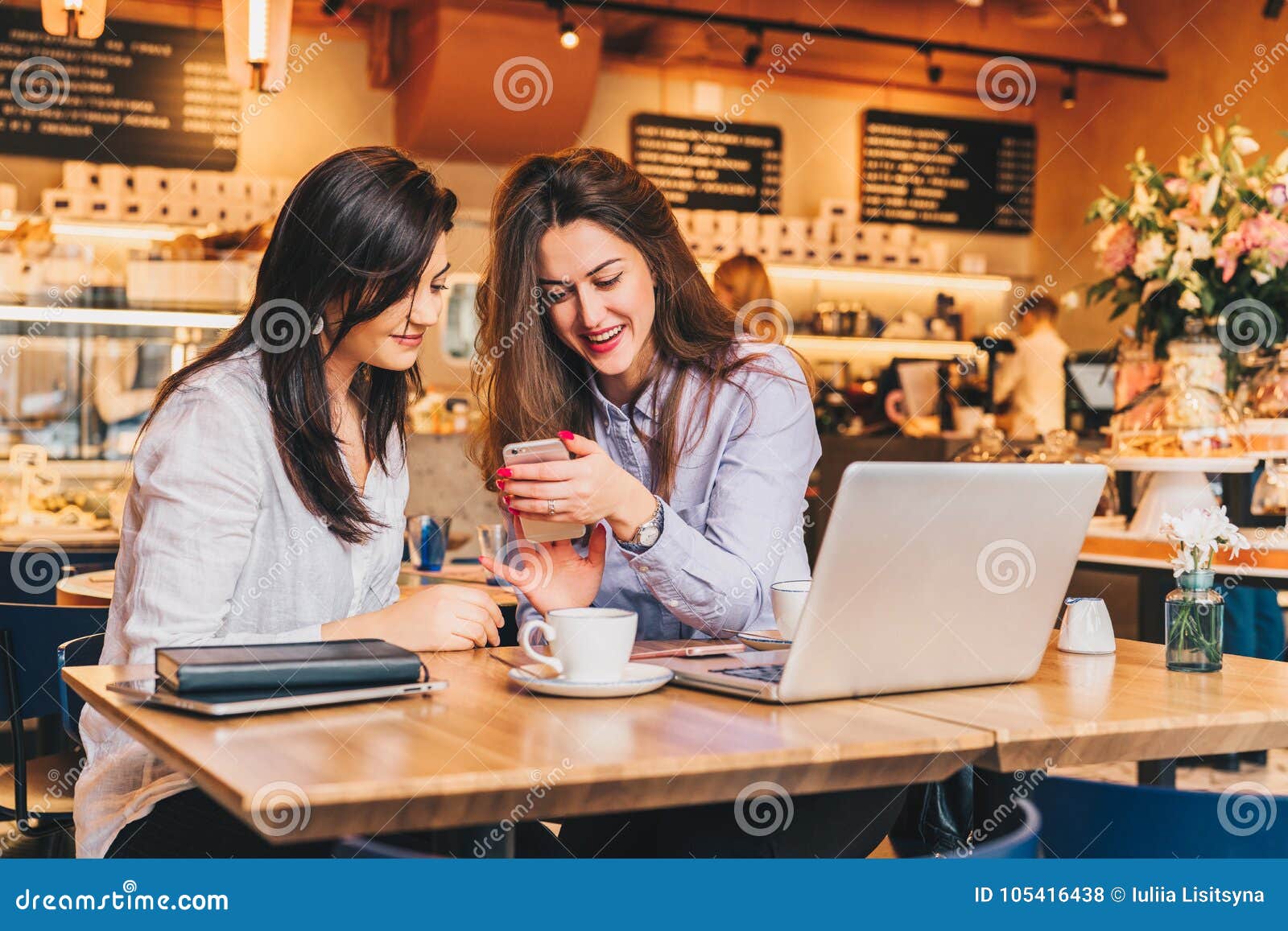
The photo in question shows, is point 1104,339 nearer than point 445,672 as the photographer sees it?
No

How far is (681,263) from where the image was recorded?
2.19m

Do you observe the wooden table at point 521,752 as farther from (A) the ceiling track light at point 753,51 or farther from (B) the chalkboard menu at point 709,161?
(B) the chalkboard menu at point 709,161

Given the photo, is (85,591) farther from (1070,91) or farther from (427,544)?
(1070,91)

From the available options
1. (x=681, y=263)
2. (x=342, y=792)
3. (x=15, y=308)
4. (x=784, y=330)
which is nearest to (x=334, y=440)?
(x=681, y=263)

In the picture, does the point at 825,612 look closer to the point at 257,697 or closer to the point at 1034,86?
the point at 257,697

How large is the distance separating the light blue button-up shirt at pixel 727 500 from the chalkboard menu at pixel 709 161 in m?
5.72

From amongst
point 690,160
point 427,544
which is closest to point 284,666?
point 427,544

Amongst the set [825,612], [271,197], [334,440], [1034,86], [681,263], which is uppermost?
[1034,86]

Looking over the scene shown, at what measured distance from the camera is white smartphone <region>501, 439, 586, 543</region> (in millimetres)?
1579

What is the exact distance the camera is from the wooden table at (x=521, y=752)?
38.3 inches
